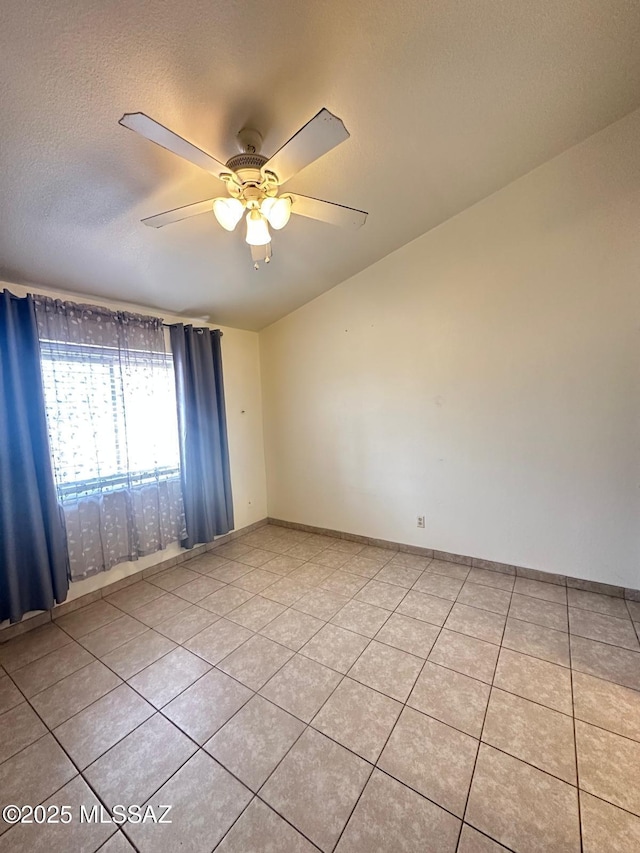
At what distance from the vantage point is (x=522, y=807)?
116cm

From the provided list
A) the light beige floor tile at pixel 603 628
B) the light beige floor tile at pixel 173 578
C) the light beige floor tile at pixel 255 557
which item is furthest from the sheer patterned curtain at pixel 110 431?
the light beige floor tile at pixel 603 628

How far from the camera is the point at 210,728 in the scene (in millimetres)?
1508

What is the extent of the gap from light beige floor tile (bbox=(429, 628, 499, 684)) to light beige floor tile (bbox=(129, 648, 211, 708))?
1.33 metres

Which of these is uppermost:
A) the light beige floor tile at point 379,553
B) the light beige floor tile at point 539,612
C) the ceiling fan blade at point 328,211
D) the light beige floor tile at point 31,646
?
the ceiling fan blade at point 328,211

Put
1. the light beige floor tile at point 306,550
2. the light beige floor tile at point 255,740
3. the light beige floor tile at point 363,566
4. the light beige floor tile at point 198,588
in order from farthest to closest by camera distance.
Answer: the light beige floor tile at point 306,550 → the light beige floor tile at point 363,566 → the light beige floor tile at point 198,588 → the light beige floor tile at point 255,740

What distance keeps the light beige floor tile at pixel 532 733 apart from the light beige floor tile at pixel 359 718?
1.38 feet

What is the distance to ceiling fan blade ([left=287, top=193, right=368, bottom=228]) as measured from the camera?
1553 mm

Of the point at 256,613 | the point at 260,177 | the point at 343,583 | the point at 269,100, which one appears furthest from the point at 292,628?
the point at 269,100

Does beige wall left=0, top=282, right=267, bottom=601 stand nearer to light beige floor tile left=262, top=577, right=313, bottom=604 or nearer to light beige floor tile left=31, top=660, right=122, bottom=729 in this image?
light beige floor tile left=262, top=577, right=313, bottom=604

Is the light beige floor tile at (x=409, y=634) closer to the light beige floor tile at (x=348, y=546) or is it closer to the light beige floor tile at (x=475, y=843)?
the light beige floor tile at (x=475, y=843)

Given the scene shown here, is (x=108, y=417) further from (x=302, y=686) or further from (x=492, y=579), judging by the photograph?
(x=492, y=579)

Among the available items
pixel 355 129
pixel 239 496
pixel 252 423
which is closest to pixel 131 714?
pixel 239 496

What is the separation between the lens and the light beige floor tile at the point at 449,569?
108 inches

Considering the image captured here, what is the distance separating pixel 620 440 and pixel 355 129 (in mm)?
2531
